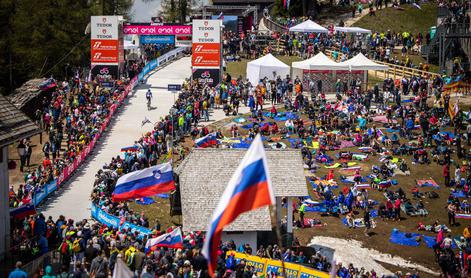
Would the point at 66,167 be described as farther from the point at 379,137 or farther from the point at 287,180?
the point at 379,137

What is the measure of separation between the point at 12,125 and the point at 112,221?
684 cm

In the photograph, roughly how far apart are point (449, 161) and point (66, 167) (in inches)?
744

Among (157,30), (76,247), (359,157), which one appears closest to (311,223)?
(359,157)

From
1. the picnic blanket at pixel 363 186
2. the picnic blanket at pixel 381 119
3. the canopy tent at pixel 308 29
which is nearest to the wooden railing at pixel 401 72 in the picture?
the canopy tent at pixel 308 29

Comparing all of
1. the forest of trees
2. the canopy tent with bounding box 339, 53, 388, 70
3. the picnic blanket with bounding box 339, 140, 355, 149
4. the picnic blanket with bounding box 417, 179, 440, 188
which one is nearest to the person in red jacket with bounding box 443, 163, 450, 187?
the picnic blanket with bounding box 417, 179, 440, 188

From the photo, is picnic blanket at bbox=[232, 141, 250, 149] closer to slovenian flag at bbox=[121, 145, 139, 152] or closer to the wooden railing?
slovenian flag at bbox=[121, 145, 139, 152]

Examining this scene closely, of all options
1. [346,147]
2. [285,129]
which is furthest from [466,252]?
[285,129]

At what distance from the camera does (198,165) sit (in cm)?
3045

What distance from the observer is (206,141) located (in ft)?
130

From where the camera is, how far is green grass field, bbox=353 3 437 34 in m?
72.9

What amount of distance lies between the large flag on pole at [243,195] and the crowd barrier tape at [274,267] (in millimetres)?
10612

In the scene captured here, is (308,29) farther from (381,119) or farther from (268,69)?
(381,119)

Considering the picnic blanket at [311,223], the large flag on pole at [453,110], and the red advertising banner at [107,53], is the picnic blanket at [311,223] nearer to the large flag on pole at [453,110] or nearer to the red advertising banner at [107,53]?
the large flag on pole at [453,110]

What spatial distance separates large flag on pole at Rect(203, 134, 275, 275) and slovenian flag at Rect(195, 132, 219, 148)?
2596 centimetres
